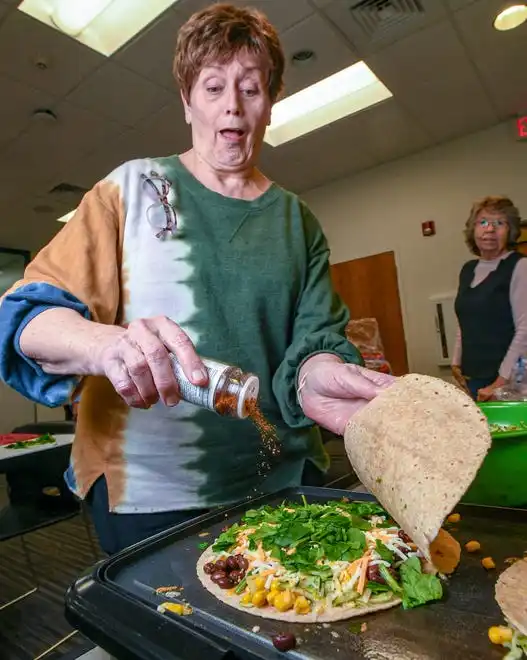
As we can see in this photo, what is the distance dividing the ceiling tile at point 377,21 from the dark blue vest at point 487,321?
1.43 m

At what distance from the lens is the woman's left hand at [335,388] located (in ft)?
2.59

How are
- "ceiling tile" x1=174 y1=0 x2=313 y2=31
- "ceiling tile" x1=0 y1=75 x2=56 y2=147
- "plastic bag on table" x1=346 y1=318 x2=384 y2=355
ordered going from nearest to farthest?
"ceiling tile" x1=174 y1=0 x2=313 y2=31, "ceiling tile" x1=0 y1=75 x2=56 y2=147, "plastic bag on table" x1=346 y1=318 x2=384 y2=355

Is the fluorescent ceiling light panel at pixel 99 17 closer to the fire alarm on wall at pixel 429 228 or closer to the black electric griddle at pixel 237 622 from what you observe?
the black electric griddle at pixel 237 622

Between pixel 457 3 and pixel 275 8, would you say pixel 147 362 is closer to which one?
pixel 275 8

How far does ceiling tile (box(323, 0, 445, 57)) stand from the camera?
274cm

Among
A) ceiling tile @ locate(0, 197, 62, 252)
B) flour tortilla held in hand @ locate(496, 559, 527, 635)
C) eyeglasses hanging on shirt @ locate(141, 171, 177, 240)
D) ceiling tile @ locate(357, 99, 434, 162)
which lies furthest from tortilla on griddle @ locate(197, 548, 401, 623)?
ceiling tile @ locate(0, 197, 62, 252)

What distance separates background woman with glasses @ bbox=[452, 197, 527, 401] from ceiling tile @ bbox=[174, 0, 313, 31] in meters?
1.38

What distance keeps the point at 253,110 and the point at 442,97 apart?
10.8 ft

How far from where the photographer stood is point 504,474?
36.8 inches

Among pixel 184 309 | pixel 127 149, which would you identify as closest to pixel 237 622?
pixel 184 309

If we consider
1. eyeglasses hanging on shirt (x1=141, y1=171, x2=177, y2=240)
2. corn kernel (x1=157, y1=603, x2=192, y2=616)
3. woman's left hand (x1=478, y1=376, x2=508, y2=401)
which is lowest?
woman's left hand (x1=478, y1=376, x2=508, y2=401)

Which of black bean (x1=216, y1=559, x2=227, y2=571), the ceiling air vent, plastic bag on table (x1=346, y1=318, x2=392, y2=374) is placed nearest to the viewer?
black bean (x1=216, y1=559, x2=227, y2=571)

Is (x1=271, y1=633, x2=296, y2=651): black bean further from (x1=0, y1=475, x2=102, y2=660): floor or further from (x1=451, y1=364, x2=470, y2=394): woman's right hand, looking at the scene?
(x1=451, y1=364, x2=470, y2=394): woman's right hand

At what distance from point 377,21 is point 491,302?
1699 millimetres
